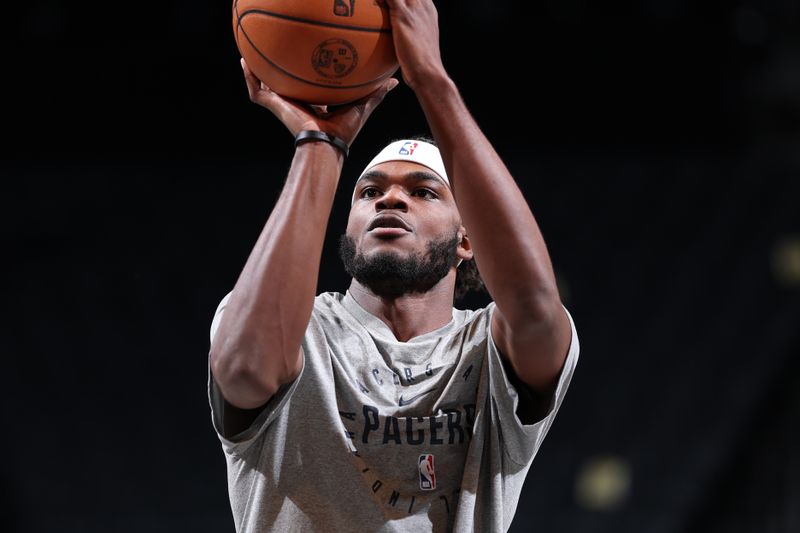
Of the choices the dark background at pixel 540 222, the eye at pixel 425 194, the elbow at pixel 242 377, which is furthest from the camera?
the dark background at pixel 540 222

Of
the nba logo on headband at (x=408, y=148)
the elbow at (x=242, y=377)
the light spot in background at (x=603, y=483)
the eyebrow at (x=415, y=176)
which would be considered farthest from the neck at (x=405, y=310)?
the light spot in background at (x=603, y=483)

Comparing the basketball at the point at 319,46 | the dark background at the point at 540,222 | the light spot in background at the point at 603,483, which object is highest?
the basketball at the point at 319,46

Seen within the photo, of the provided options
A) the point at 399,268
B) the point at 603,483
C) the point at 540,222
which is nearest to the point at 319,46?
the point at 399,268

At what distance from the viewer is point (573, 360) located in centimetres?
245

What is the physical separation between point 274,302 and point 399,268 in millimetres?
590

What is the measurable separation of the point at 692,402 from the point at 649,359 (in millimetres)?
488

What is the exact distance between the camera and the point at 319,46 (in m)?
2.35

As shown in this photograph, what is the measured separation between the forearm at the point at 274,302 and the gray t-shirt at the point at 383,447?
105 mm

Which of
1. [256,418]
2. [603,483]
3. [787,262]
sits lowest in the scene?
[603,483]

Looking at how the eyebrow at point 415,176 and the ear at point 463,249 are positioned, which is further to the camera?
the ear at point 463,249

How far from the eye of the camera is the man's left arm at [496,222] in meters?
2.28

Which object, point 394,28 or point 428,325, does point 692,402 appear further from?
point 394,28

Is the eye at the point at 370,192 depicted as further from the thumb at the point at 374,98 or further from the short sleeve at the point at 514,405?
the short sleeve at the point at 514,405

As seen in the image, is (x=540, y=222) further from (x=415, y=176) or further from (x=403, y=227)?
(x=403, y=227)
